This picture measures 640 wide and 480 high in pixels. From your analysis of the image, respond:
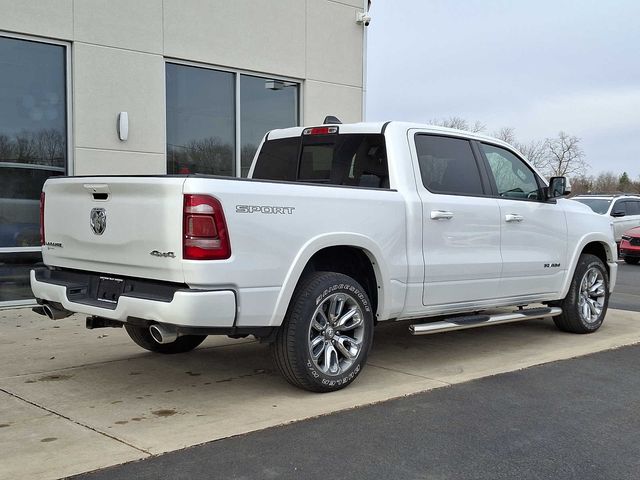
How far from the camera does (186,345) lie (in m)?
6.38

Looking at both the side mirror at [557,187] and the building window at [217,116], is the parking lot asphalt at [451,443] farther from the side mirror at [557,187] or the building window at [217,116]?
the building window at [217,116]

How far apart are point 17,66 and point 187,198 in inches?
222

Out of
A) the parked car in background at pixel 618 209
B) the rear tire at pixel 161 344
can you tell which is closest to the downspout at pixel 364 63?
the rear tire at pixel 161 344

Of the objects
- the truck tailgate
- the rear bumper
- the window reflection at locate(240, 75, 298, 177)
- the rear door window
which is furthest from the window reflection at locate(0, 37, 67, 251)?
the rear door window

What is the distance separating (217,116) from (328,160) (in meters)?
4.72

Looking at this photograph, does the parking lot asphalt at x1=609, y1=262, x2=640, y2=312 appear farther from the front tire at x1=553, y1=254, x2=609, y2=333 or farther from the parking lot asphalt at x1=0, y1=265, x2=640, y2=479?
the parking lot asphalt at x1=0, y1=265, x2=640, y2=479

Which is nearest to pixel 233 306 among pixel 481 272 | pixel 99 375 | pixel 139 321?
pixel 139 321

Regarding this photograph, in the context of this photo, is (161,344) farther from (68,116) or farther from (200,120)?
(200,120)

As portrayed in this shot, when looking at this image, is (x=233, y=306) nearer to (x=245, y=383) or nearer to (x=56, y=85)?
(x=245, y=383)

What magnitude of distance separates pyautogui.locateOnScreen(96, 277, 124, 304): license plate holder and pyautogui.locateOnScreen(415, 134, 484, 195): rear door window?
102 inches

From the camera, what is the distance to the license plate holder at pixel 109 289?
4.75 meters

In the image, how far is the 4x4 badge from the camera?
15.8 ft

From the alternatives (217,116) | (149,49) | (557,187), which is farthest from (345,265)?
(217,116)

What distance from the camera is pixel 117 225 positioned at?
15.5 ft
